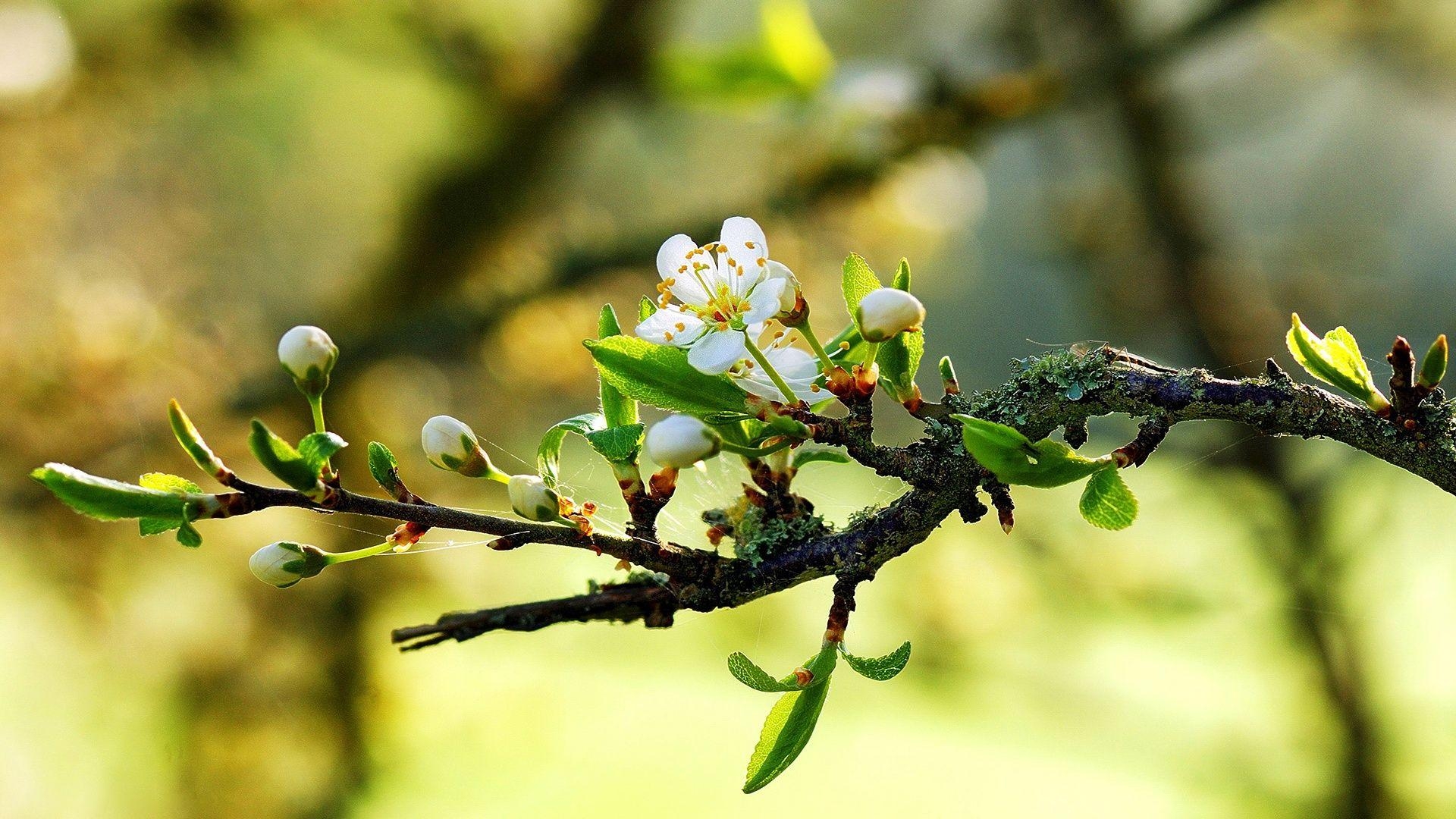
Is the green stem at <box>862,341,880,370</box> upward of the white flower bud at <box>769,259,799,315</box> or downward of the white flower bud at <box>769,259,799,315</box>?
downward

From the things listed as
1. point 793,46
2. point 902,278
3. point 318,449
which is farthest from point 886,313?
point 793,46

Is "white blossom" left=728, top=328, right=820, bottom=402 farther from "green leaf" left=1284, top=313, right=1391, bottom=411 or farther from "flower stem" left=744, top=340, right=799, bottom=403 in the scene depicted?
"green leaf" left=1284, top=313, right=1391, bottom=411

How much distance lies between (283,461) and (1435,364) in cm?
24

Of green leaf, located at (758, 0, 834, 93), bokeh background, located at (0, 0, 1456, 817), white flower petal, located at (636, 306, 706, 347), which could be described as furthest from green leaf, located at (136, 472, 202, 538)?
green leaf, located at (758, 0, 834, 93)

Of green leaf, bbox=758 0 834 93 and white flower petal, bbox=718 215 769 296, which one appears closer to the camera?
white flower petal, bbox=718 215 769 296

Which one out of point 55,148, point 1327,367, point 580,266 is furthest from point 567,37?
point 1327,367

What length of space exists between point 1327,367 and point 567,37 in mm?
1069

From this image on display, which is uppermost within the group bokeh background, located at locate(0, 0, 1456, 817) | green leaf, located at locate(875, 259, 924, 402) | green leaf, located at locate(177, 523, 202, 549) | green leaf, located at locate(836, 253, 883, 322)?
bokeh background, located at locate(0, 0, 1456, 817)

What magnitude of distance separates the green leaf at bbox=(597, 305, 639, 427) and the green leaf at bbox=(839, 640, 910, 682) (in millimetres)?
80

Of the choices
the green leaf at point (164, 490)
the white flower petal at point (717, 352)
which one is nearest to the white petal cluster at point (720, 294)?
the white flower petal at point (717, 352)

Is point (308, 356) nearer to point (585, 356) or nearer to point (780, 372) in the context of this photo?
point (780, 372)

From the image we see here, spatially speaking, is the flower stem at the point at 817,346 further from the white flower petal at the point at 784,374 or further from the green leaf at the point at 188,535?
the green leaf at the point at 188,535

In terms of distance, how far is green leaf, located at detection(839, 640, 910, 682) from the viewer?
9.0 inches

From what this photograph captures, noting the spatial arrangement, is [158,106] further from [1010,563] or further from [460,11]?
[1010,563]
